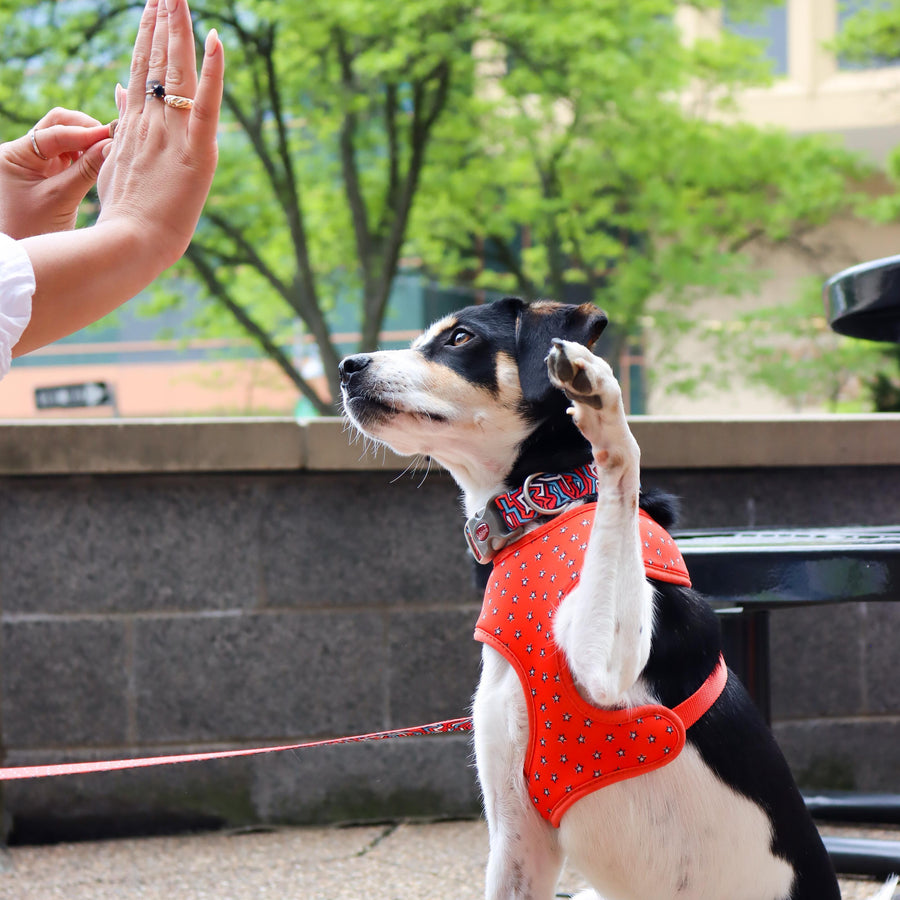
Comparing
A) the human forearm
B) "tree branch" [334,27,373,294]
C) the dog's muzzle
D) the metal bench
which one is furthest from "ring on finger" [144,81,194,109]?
"tree branch" [334,27,373,294]

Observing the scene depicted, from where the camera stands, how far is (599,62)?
42.4 ft

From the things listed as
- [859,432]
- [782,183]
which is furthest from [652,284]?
[859,432]

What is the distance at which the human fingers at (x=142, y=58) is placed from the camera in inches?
62.2

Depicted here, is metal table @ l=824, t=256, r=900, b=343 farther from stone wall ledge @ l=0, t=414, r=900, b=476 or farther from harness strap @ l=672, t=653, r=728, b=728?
harness strap @ l=672, t=653, r=728, b=728

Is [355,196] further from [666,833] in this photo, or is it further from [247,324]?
[666,833]

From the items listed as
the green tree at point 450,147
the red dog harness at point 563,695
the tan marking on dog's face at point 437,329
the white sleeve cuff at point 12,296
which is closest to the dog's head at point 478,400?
the tan marking on dog's face at point 437,329

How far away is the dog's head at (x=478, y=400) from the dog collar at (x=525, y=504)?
0.05m

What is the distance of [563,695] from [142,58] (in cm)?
136

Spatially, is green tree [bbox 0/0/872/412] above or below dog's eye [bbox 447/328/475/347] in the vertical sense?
above

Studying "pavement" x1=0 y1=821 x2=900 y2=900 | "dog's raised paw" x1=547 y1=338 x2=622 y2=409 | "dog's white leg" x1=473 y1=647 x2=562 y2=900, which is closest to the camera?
"dog's raised paw" x1=547 y1=338 x2=622 y2=409

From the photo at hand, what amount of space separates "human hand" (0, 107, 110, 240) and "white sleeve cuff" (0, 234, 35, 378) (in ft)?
1.43

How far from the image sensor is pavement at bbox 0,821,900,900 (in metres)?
3.40

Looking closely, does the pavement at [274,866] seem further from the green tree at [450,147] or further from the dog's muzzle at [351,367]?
the green tree at [450,147]

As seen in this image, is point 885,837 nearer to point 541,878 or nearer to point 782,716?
point 782,716
